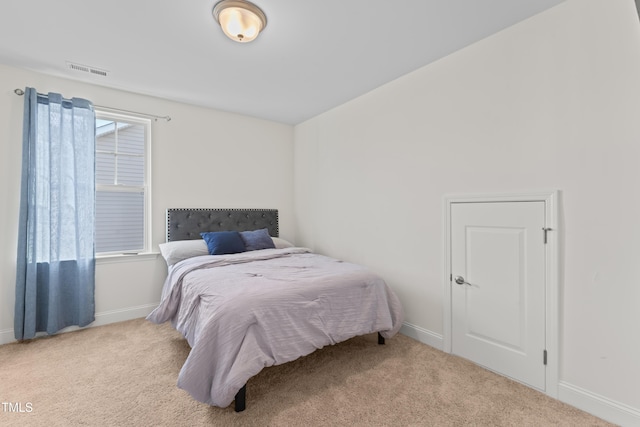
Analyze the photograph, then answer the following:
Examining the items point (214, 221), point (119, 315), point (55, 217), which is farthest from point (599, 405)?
point (55, 217)

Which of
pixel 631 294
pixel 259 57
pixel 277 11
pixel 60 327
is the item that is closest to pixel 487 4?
pixel 277 11

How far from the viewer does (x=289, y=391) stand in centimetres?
197

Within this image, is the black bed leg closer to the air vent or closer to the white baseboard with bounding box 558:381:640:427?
the white baseboard with bounding box 558:381:640:427

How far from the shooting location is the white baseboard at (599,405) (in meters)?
1.65

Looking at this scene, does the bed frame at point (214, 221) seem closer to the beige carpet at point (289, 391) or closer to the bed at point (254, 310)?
the bed at point (254, 310)

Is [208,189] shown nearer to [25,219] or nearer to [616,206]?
[25,219]

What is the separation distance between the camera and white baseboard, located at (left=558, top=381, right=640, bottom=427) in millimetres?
1648

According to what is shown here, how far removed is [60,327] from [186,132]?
8.29 ft

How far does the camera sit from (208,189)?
3881 millimetres

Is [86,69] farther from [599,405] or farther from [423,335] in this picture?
[599,405]

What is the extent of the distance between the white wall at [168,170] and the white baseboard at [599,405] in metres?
3.50

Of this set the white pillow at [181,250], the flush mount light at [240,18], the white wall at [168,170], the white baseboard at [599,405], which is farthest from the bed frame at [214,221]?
the white baseboard at [599,405]

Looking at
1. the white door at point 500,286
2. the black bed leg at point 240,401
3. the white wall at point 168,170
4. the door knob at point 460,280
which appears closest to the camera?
the black bed leg at point 240,401

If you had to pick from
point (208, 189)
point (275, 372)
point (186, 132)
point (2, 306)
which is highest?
point (186, 132)
